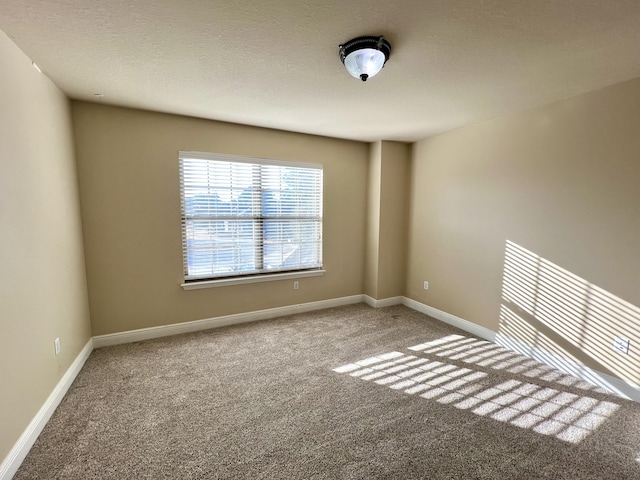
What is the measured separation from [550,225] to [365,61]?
7.41 feet

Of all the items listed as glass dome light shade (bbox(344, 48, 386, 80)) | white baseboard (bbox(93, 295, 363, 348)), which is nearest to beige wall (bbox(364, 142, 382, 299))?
white baseboard (bbox(93, 295, 363, 348))

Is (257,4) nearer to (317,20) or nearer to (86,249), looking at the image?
(317,20)

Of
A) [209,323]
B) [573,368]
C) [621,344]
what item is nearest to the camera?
[621,344]

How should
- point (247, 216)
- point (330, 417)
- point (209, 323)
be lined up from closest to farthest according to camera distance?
point (330, 417) → point (209, 323) → point (247, 216)

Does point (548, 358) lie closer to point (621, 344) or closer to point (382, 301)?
point (621, 344)

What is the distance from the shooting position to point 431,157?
3.84m

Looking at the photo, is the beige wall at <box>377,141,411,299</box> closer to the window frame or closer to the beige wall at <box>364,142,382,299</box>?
the beige wall at <box>364,142,382,299</box>

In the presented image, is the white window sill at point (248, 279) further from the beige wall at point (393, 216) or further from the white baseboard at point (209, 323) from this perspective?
the beige wall at point (393, 216)

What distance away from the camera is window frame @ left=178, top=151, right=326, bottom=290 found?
126 inches

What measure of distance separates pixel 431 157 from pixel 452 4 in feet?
8.61

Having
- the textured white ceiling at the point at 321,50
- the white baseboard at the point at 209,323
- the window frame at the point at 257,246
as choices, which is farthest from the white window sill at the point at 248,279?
the textured white ceiling at the point at 321,50

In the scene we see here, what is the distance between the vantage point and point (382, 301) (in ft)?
13.9

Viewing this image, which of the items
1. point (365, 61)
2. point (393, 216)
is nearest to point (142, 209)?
point (365, 61)

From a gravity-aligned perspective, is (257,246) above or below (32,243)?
below
